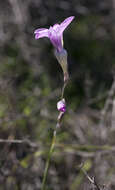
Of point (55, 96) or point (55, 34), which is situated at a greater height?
point (55, 34)

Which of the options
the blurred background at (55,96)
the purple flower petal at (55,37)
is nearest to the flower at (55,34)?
A: the purple flower petal at (55,37)

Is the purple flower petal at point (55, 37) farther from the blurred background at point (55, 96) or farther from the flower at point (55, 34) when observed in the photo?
the blurred background at point (55, 96)

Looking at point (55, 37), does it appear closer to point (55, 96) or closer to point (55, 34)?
point (55, 34)

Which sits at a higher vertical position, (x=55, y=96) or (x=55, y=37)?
(x=55, y=37)

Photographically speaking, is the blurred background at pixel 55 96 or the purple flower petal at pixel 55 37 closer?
the purple flower petal at pixel 55 37

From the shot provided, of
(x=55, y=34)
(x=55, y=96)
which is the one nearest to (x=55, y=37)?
(x=55, y=34)

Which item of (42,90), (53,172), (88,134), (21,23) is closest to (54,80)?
(42,90)

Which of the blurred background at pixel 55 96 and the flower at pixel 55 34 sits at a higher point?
the flower at pixel 55 34

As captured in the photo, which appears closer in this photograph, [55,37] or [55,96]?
[55,37]
